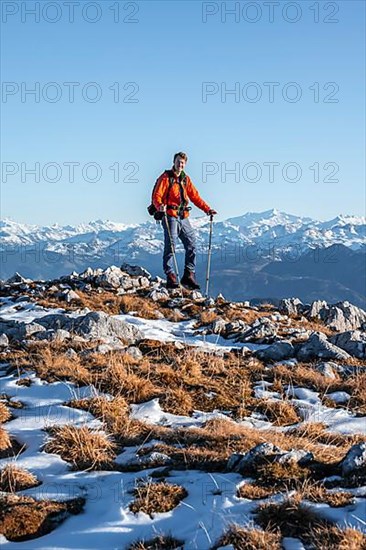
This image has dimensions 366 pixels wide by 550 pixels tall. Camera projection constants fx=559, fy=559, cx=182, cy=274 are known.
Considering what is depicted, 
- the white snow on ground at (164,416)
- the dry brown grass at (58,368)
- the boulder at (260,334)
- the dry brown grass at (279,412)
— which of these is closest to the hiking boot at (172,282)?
the boulder at (260,334)

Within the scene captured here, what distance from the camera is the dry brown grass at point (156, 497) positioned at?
5.15 metres

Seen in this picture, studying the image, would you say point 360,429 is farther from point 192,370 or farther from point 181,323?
point 181,323

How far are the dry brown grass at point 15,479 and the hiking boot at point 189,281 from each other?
15149mm

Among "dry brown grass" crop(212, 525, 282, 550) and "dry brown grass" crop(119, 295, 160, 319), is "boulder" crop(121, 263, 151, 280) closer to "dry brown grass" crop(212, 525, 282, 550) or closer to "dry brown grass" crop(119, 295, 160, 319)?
"dry brown grass" crop(119, 295, 160, 319)

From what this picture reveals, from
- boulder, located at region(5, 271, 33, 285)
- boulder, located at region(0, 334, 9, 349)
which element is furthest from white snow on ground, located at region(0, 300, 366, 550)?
boulder, located at region(5, 271, 33, 285)

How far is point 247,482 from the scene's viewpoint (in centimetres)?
554

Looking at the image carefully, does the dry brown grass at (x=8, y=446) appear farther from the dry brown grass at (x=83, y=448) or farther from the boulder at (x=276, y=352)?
the boulder at (x=276, y=352)

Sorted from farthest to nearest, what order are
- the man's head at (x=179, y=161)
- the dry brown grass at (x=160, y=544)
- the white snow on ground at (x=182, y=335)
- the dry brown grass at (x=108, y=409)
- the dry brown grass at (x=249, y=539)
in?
the man's head at (x=179, y=161) < the white snow on ground at (x=182, y=335) < the dry brown grass at (x=108, y=409) < the dry brown grass at (x=160, y=544) < the dry brown grass at (x=249, y=539)

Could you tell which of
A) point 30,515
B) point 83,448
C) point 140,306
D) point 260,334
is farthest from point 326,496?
point 140,306

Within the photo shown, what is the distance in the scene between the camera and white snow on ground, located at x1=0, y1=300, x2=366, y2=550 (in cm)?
469

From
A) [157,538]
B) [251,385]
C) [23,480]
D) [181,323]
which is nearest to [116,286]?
Result: [181,323]

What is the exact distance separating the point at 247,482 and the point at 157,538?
1.26m

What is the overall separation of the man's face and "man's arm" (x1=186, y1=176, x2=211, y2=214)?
2.41 feet

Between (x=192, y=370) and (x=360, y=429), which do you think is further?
(x=192, y=370)
